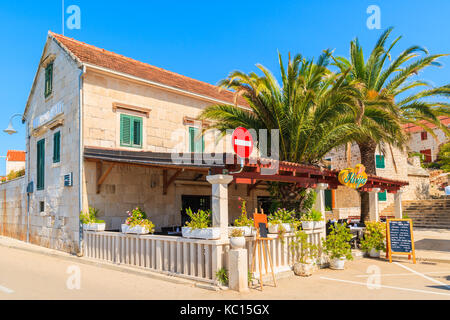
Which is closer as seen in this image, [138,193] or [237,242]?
[237,242]

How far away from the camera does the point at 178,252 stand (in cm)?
777

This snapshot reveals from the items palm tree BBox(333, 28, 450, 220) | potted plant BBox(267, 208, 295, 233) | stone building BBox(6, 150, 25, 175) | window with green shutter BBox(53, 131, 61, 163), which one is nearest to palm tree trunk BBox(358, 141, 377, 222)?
palm tree BBox(333, 28, 450, 220)

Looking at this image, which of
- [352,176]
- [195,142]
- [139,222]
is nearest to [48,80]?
[195,142]

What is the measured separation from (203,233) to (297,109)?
4.73 metres

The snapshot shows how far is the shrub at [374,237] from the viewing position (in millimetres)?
11266

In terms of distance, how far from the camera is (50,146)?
13.7 metres

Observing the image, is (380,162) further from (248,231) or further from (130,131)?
(248,231)

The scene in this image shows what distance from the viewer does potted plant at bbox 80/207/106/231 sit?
413 inches

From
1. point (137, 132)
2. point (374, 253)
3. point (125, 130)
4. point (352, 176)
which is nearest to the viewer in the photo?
point (352, 176)

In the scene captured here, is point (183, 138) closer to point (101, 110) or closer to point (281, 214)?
point (101, 110)

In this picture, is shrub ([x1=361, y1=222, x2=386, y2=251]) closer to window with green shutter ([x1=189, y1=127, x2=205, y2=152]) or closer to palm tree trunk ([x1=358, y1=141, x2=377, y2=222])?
palm tree trunk ([x1=358, y1=141, x2=377, y2=222])

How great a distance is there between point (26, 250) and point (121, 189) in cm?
454

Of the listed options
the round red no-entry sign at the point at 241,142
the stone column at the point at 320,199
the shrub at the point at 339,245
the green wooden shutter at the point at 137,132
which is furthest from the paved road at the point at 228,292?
the green wooden shutter at the point at 137,132

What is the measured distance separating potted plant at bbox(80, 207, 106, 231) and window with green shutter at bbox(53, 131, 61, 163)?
9.66 ft
